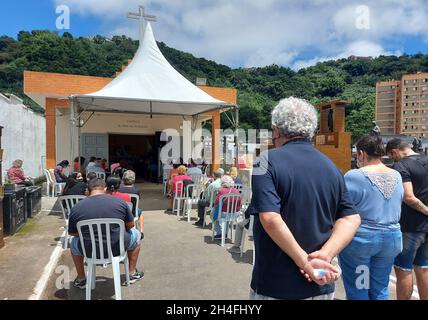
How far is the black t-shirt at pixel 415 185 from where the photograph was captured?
2.74 metres

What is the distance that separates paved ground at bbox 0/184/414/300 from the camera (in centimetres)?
345

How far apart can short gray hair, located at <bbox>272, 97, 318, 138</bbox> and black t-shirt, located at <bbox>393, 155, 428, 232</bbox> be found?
4.98 ft

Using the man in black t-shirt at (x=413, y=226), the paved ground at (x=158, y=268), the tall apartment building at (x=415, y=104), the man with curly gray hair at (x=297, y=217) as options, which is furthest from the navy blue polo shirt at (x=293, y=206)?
the tall apartment building at (x=415, y=104)

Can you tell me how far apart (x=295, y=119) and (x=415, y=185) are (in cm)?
178

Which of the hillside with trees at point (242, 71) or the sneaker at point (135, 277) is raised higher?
the hillside with trees at point (242, 71)

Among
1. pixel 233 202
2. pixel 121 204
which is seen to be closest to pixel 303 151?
pixel 121 204

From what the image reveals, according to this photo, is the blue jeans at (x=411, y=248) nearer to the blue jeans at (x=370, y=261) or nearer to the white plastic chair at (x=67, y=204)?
the blue jeans at (x=370, y=261)

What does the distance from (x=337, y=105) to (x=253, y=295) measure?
11.9 metres

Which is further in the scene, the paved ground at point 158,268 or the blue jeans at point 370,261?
the paved ground at point 158,268

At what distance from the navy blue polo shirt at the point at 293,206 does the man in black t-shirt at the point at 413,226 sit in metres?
1.48

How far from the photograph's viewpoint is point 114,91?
830 cm

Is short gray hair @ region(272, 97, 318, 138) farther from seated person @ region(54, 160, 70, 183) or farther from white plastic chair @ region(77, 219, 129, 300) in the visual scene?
seated person @ region(54, 160, 70, 183)

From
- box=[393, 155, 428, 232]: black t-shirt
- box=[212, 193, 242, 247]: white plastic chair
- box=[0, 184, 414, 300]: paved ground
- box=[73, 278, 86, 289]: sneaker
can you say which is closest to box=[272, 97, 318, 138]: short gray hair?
box=[393, 155, 428, 232]: black t-shirt

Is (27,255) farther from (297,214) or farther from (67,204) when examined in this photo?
(297,214)
